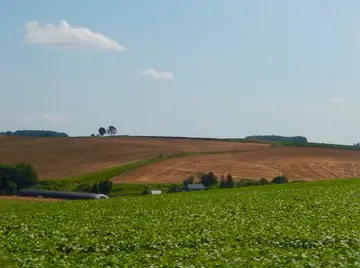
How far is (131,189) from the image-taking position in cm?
8212

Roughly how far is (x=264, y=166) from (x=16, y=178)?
33679 millimetres

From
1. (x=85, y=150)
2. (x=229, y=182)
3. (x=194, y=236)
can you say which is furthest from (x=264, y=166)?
(x=194, y=236)

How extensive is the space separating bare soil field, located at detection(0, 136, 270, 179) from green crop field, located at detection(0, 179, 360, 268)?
200 feet

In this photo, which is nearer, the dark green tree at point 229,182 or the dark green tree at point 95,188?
the dark green tree at point 95,188

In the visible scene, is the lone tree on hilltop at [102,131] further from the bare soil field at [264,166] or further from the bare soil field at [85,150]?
the bare soil field at [264,166]

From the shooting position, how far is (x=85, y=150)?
349 feet

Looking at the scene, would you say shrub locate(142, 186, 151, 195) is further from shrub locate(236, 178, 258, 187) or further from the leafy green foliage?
the leafy green foliage

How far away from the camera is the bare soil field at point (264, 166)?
8600 centimetres

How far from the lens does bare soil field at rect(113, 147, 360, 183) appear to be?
86000 mm

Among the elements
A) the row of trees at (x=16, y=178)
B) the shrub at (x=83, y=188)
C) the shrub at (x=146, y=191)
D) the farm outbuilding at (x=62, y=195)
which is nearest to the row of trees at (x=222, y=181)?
the shrub at (x=146, y=191)

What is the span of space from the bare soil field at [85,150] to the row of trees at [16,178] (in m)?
2.14

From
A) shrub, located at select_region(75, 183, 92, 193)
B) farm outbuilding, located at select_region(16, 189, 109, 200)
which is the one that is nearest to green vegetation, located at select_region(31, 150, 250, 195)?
shrub, located at select_region(75, 183, 92, 193)

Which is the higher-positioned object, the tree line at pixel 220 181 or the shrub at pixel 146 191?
the tree line at pixel 220 181

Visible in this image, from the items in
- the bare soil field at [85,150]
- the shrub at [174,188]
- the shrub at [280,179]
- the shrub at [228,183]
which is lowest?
the shrub at [174,188]
